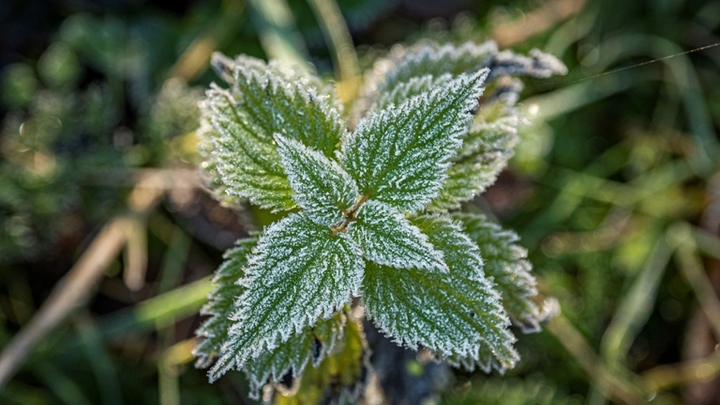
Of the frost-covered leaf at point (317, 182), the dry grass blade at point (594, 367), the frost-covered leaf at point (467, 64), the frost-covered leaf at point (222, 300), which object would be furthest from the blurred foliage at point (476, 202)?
the frost-covered leaf at point (317, 182)

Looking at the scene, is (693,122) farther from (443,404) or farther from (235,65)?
(235,65)

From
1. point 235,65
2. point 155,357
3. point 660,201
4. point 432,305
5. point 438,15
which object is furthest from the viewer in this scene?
point 438,15

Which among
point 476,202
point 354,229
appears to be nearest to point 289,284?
point 354,229

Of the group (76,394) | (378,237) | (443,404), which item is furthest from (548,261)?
(76,394)

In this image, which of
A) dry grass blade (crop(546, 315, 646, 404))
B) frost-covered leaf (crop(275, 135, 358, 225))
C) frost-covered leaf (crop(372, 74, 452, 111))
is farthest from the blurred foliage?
frost-covered leaf (crop(275, 135, 358, 225))

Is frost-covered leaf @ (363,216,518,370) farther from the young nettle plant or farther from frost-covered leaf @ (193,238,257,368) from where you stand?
frost-covered leaf @ (193,238,257,368)

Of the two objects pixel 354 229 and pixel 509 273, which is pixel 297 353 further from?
pixel 509 273

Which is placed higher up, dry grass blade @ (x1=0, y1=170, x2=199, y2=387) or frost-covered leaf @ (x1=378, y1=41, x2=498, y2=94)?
dry grass blade @ (x1=0, y1=170, x2=199, y2=387)
